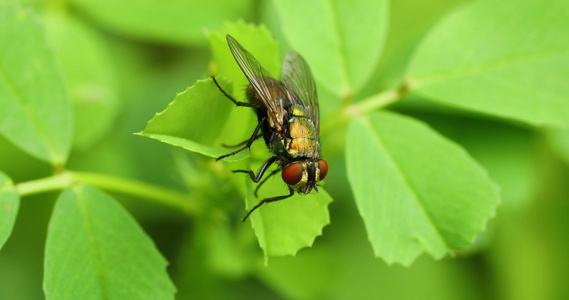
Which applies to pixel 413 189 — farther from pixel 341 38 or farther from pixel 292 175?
pixel 341 38

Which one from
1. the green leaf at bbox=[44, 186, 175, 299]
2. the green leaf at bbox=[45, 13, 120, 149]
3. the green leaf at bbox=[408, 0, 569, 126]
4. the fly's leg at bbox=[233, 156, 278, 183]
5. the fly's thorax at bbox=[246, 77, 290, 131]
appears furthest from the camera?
the green leaf at bbox=[45, 13, 120, 149]

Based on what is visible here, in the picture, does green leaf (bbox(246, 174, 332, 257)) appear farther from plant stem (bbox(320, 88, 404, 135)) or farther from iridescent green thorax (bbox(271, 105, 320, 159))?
plant stem (bbox(320, 88, 404, 135))

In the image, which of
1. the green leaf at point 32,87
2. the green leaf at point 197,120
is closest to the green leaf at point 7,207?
the green leaf at point 32,87

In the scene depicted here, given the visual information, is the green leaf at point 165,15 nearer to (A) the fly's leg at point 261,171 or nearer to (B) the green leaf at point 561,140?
(A) the fly's leg at point 261,171

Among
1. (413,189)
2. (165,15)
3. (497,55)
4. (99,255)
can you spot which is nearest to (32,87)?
(99,255)

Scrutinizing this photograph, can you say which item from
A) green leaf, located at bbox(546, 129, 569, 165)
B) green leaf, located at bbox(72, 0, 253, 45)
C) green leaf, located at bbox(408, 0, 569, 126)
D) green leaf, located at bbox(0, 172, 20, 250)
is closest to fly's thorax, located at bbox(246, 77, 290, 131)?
green leaf, located at bbox(408, 0, 569, 126)

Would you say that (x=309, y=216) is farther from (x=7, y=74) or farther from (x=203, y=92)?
(x=7, y=74)
